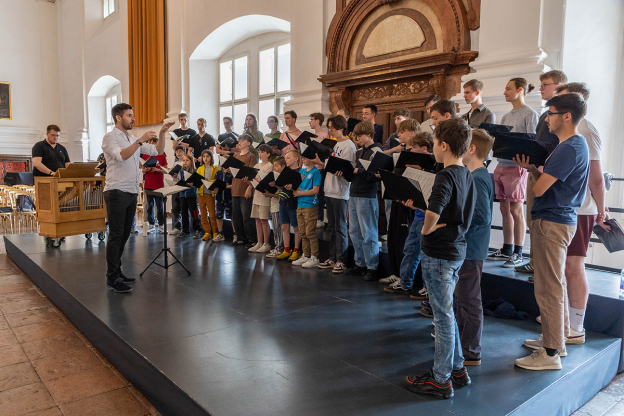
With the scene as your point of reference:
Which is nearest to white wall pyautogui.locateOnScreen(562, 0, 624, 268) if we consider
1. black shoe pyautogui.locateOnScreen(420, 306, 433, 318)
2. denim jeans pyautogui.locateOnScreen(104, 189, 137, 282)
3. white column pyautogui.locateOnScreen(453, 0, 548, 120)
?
white column pyautogui.locateOnScreen(453, 0, 548, 120)

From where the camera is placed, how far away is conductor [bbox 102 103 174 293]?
151 inches

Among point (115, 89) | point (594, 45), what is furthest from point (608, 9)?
point (115, 89)

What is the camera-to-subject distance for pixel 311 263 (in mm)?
4766

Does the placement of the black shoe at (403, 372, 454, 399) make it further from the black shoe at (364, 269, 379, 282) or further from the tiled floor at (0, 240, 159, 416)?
the black shoe at (364, 269, 379, 282)

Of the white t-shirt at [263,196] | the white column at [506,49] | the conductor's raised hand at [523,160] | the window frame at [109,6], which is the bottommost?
the white t-shirt at [263,196]

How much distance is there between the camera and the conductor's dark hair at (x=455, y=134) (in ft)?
7.11

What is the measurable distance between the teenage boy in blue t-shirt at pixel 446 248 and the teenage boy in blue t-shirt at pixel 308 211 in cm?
252

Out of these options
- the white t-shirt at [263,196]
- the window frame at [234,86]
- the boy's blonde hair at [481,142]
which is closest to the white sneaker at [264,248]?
the white t-shirt at [263,196]

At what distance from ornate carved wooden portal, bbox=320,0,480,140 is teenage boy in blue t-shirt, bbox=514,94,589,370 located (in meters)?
2.93

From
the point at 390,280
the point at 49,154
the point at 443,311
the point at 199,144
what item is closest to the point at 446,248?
the point at 443,311

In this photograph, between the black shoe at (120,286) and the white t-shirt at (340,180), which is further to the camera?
the white t-shirt at (340,180)

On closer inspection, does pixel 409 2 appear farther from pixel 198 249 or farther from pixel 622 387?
pixel 622 387

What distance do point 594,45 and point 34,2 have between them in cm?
1723

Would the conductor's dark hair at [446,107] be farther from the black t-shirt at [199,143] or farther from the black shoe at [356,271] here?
the black t-shirt at [199,143]
